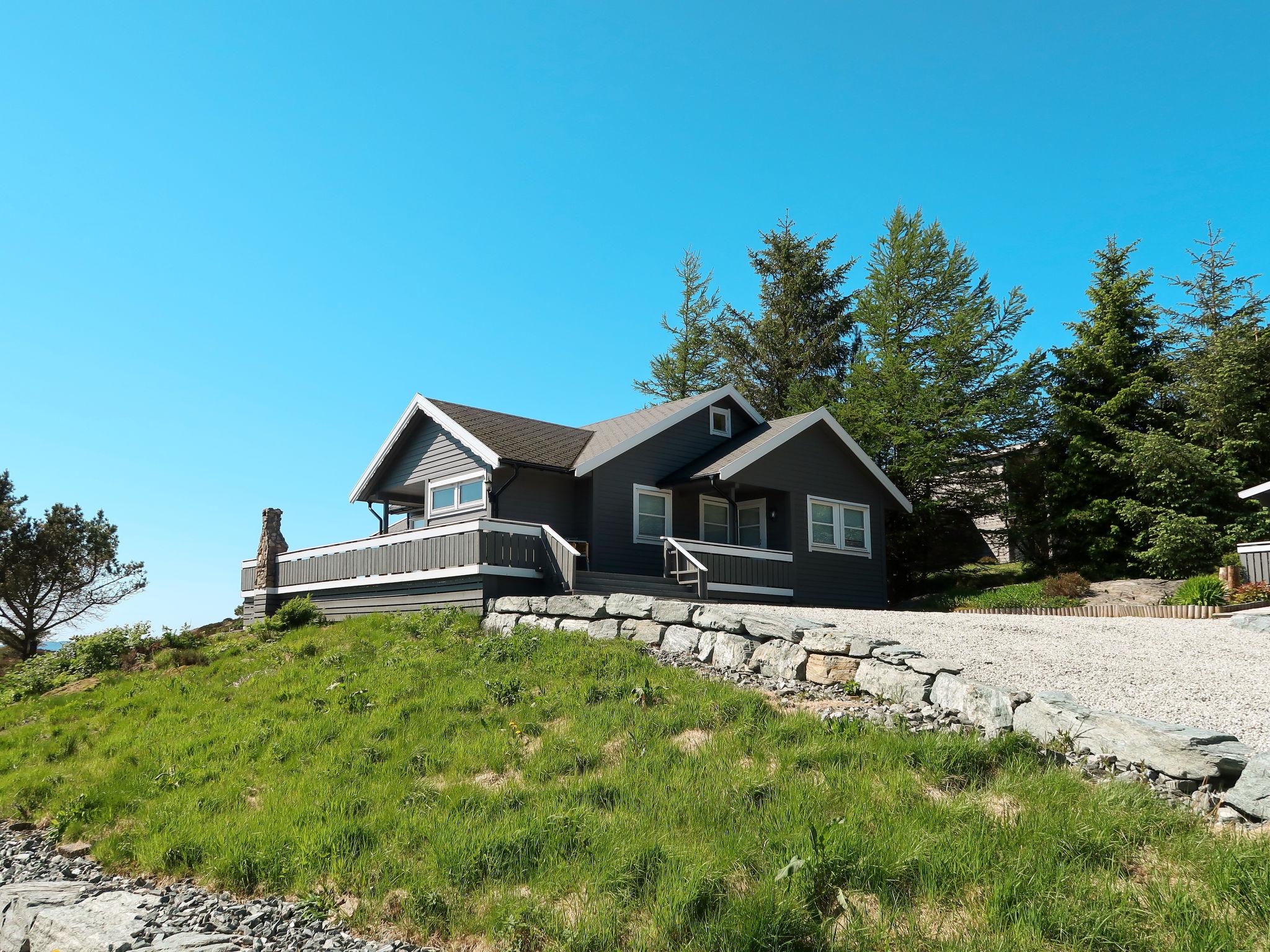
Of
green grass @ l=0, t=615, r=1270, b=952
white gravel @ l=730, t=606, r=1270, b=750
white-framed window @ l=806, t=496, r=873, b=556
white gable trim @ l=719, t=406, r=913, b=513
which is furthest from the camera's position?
white-framed window @ l=806, t=496, r=873, b=556

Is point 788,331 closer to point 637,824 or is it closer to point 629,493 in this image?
point 629,493

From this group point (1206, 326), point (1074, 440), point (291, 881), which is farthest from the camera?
point (1206, 326)

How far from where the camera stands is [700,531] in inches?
Result: 921

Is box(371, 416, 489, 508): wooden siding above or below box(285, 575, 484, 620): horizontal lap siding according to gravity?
above

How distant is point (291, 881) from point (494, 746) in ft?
7.65

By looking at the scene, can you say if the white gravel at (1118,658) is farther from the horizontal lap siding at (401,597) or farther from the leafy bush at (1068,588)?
the leafy bush at (1068,588)

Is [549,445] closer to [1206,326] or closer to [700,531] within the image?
[700,531]

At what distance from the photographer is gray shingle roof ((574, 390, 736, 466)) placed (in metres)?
22.3

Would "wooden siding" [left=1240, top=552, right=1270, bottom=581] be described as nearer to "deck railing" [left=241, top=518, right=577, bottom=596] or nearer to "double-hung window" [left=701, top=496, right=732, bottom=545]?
"double-hung window" [left=701, top=496, right=732, bottom=545]

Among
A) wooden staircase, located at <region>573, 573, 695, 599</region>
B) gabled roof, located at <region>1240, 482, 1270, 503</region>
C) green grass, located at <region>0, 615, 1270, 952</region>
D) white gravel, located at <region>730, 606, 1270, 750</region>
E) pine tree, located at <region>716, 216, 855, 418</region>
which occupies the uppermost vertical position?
pine tree, located at <region>716, 216, 855, 418</region>

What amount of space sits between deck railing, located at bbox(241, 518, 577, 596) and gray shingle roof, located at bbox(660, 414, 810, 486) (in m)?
5.09

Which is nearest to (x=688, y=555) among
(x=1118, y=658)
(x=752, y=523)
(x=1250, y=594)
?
(x=752, y=523)

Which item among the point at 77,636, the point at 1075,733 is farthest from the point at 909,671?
the point at 77,636

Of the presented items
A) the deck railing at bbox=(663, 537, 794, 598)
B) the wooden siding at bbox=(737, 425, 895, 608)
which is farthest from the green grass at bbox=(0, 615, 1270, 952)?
the wooden siding at bbox=(737, 425, 895, 608)
